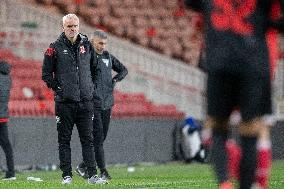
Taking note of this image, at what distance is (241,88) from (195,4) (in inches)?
29.4

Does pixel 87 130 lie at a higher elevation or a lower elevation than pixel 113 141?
higher

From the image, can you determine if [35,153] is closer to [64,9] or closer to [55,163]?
[55,163]

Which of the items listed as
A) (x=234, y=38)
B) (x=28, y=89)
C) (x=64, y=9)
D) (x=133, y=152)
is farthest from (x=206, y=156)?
(x=234, y=38)

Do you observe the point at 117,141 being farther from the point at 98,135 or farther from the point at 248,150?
the point at 248,150

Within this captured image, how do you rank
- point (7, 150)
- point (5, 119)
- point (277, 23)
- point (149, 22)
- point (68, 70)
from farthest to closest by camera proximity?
point (149, 22) < point (5, 119) < point (7, 150) < point (68, 70) < point (277, 23)

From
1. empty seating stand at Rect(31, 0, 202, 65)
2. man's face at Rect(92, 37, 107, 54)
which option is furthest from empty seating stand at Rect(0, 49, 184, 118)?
man's face at Rect(92, 37, 107, 54)

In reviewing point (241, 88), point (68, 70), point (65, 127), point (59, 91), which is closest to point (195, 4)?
point (241, 88)

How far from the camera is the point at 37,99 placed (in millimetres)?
18953

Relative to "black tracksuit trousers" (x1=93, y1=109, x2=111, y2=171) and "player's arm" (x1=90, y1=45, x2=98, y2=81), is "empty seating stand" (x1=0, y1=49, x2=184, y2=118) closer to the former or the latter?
"black tracksuit trousers" (x1=93, y1=109, x2=111, y2=171)

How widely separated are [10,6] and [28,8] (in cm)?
45

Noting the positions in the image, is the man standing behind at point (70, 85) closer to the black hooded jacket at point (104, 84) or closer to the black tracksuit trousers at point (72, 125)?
the black tracksuit trousers at point (72, 125)

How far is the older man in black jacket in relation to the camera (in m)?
13.7

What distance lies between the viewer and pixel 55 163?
17797 mm

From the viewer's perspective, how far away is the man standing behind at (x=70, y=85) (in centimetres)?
1148
